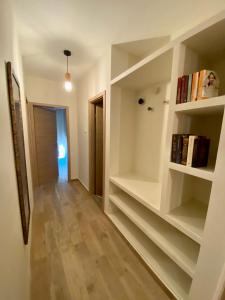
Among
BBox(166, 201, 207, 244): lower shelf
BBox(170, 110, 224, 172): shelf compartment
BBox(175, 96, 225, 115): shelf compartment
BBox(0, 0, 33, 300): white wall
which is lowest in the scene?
BBox(166, 201, 207, 244): lower shelf

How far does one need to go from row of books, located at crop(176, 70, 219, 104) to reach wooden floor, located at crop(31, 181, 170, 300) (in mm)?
1682

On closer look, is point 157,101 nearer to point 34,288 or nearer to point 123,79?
point 123,79

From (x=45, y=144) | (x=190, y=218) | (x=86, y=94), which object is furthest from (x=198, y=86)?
(x=45, y=144)

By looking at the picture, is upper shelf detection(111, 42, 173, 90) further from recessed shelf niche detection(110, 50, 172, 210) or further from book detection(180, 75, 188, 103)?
book detection(180, 75, 188, 103)

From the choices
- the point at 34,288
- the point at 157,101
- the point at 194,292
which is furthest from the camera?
the point at 157,101

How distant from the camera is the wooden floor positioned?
119 cm

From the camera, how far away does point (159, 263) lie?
4.62ft

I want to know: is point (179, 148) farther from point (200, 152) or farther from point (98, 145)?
point (98, 145)

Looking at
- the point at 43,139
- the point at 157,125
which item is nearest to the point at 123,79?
the point at 157,125

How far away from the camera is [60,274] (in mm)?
1327

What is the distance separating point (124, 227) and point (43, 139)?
2.71 metres

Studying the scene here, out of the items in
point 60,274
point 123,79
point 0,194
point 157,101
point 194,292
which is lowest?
→ point 60,274

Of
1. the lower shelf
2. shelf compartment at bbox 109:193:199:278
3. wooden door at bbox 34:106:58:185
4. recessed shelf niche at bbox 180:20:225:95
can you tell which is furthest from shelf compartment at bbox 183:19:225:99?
wooden door at bbox 34:106:58:185

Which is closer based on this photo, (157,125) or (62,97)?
(157,125)
